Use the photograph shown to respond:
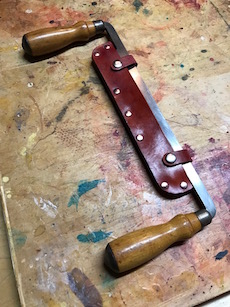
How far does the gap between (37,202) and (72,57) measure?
1.48ft

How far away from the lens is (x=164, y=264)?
835mm

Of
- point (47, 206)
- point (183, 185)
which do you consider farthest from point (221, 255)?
point (47, 206)

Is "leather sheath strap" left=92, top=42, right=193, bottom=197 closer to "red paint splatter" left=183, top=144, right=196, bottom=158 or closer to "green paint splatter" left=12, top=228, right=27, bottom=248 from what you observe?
"red paint splatter" left=183, top=144, right=196, bottom=158

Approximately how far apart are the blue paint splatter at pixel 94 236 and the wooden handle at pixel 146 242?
6cm

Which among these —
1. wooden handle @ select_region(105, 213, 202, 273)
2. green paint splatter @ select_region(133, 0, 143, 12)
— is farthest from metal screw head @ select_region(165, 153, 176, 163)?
green paint splatter @ select_region(133, 0, 143, 12)

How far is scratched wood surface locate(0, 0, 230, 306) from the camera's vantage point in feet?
2.68

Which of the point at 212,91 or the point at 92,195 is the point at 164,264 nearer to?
the point at 92,195

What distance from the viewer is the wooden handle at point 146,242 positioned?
0.77m

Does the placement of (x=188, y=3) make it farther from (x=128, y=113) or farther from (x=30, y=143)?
(x=30, y=143)

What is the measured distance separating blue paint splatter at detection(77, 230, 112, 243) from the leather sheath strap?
6.7 inches

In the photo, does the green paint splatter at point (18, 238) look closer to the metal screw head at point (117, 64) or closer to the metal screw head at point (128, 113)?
the metal screw head at point (128, 113)

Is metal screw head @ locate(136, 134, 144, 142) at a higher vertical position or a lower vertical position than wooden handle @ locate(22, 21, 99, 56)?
lower

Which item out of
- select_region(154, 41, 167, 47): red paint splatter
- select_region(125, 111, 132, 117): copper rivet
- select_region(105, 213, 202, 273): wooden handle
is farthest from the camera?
select_region(154, 41, 167, 47): red paint splatter

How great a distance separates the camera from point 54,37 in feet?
3.45
